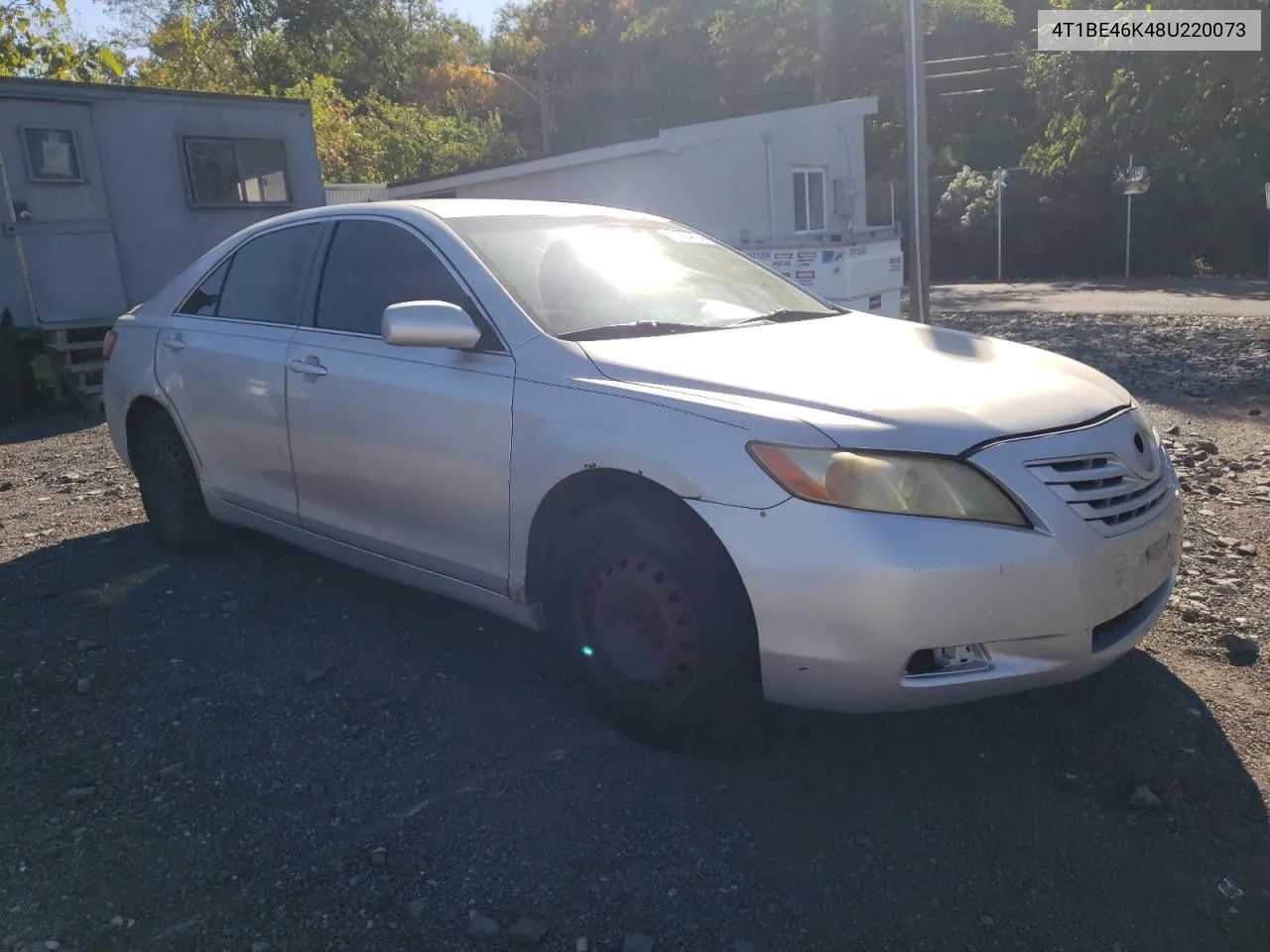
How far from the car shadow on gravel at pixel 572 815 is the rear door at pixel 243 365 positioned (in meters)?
0.86

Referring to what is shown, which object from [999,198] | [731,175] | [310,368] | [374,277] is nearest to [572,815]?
[310,368]

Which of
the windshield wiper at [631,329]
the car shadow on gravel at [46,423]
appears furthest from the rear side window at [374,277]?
the car shadow on gravel at [46,423]

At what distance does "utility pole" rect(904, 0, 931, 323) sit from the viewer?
9789mm

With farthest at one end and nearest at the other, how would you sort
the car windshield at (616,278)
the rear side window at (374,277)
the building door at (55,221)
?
the building door at (55,221) → the rear side window at (374,277) → the car windshield at (616,278)

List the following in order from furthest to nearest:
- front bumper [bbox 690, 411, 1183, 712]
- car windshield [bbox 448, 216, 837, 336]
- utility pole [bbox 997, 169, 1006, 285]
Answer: utility pole [bbox 997, 169, 1006, 285]
car windshield [bbox 448, 216, 837, 336]
front bumper [bbox 690, 411, 1183, 712]

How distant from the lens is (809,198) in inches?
763

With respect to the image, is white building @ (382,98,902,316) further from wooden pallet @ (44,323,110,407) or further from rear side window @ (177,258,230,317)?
rear side window @ (177,258,230,317)

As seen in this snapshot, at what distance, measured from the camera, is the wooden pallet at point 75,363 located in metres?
11.3

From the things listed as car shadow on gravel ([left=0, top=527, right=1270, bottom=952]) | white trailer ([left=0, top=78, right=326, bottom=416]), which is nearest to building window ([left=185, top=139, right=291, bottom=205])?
white trailer ([left=0, top=78, right=326, bottom=416])

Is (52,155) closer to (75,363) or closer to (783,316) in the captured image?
(75,363)

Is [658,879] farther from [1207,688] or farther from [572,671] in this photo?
[1207,688]

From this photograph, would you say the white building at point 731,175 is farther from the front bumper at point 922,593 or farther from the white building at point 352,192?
the front bumper at point 922,593

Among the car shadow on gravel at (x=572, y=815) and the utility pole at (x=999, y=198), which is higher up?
the utility pole at (x=999, y=198)

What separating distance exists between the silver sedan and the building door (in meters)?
8.27
